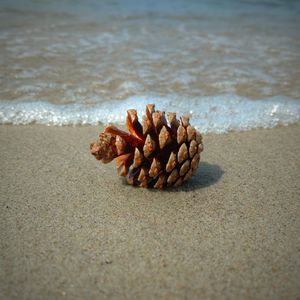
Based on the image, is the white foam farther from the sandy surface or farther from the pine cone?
the pine cone

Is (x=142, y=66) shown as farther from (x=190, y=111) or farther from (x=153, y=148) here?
(x=153, y=148)

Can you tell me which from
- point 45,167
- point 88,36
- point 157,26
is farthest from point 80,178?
point 157,26

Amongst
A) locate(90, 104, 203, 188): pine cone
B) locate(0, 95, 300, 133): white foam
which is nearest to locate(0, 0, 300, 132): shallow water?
locate(0, 95, 300, 133): white foam

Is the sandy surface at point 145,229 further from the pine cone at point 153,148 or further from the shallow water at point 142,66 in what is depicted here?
the shallow water at point 142,66

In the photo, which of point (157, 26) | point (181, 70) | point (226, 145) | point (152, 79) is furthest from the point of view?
point (157, 26)

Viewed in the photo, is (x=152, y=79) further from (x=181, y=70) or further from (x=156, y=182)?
(x=156, y=182)

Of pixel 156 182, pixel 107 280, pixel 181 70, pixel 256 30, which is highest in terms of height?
pixel 256 30

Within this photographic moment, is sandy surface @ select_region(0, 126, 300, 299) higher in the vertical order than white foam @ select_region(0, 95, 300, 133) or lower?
lower
